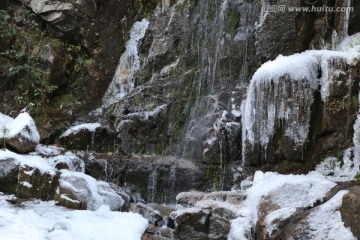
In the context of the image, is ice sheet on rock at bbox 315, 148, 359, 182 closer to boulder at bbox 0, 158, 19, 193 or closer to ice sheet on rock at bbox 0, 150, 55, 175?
ice sheet on rock at bbox 0, 150, 55, 175

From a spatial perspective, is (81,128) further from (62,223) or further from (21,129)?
(62,223)

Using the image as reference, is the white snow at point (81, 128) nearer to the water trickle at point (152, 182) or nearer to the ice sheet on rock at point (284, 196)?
the water trickle at point (152, 182)

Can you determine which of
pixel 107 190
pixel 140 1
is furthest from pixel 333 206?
pixel 140 1

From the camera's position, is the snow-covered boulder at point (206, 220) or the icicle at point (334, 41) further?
the icicle at point (334, 41)

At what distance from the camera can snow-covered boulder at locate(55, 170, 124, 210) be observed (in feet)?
22.8

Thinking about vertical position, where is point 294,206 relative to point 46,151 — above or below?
below

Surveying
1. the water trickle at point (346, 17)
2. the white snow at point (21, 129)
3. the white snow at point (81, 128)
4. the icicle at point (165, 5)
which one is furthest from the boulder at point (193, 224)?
the icicle at point (165, 5)

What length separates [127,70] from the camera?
14.0m

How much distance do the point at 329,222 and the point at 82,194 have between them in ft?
12.8

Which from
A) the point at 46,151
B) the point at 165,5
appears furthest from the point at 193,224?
the point at 165,5

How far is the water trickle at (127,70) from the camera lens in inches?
539

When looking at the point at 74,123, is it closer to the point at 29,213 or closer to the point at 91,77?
the point at 91,77

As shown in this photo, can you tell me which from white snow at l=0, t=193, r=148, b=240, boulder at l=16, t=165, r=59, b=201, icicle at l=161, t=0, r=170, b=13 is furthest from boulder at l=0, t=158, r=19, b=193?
icicle at l=161, t=0, r=170, b=13

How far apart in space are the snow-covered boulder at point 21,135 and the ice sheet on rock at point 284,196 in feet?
14.6
